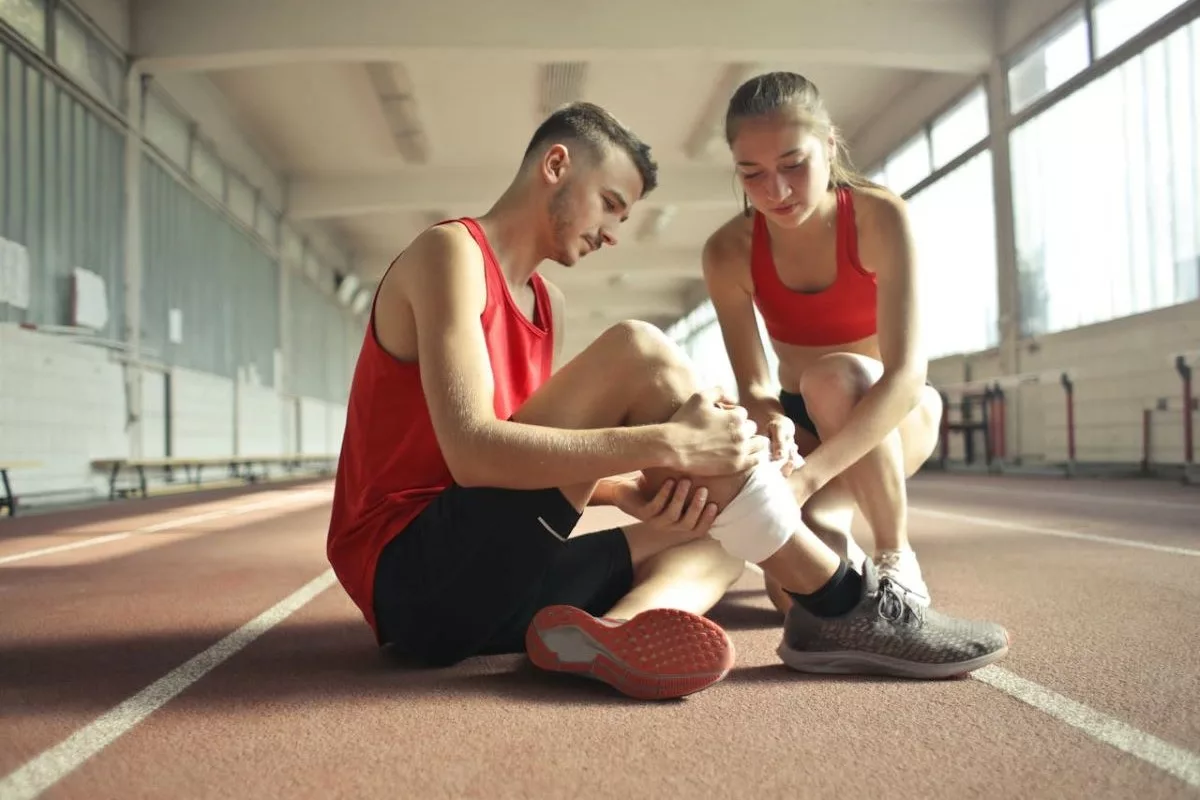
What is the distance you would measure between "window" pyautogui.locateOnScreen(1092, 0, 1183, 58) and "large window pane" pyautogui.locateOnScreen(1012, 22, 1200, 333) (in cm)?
23

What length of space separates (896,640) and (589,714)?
581mm

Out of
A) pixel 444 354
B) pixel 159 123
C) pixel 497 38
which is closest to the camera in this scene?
pixel 444 354

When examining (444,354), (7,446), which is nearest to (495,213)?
(444,354)

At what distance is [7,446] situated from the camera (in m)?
6.80

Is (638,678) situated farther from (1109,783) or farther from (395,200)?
(395,200)

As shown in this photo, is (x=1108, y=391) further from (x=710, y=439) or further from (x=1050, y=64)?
(x=710, y=439)

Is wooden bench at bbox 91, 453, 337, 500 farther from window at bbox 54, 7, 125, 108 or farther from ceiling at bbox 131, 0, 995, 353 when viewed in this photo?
ceiling at bbox 131, 0, 995, 353

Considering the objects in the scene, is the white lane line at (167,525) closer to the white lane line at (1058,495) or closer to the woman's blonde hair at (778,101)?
the woman's blonde hair at (778,101)

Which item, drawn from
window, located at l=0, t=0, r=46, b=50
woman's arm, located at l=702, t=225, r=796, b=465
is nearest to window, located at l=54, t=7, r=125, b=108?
window, located at l=0, t=0, r=46, b=50

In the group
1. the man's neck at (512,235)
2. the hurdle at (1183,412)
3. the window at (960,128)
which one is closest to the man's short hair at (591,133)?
the man's neck at (512,235)

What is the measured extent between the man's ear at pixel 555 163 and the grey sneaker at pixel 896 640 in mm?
964

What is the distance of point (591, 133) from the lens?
74.9 inches

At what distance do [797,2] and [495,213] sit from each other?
8.28 metres

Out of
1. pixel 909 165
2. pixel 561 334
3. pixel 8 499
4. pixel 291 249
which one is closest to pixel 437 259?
pixel 561 334
